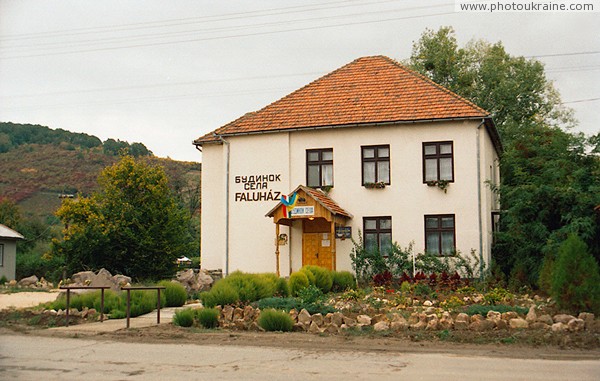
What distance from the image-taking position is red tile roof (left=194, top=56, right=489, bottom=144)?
26984 mm

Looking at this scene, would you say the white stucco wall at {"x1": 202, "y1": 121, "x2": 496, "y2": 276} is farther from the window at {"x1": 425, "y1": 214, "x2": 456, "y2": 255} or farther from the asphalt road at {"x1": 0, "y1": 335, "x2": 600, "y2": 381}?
the asphalt road at {"x1": 0, "y1": 335, "x2": 600, "y2": 381}

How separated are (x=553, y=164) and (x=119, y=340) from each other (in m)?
17.0

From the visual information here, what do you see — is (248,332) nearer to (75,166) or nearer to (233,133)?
(233,133)

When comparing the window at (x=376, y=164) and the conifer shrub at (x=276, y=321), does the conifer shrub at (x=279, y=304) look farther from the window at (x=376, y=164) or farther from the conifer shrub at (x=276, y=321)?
the window at (x=376, y=164)

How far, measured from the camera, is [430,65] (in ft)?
145

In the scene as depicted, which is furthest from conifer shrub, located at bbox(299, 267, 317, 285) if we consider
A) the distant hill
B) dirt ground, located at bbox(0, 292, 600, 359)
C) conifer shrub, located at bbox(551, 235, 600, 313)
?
the distant hill

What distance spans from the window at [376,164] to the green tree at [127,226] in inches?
444

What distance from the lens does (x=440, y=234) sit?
26453mm

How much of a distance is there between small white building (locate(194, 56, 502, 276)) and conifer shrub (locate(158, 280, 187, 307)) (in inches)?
252

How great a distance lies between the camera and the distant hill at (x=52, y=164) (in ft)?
260

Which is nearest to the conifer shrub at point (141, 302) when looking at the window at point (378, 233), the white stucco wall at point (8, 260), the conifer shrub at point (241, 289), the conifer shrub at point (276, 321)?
the conifer shrub at point (241, 289)

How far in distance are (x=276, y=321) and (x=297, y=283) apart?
4736 mm

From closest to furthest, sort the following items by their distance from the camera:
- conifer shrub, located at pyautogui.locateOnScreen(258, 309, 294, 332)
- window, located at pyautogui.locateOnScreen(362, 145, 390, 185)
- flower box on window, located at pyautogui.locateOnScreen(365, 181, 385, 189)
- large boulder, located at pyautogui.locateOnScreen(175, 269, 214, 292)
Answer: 1. conifer shrub, located at pyautogui.locateOnScreen(258, 309, 294, 332)
2. large boulder, located at pyautogui.locateOnScreen(175, 269, 214, 292)
3. flower box on window, located at pyautogui.locateOnScreen(365, 181, 385, 189)
4. window, located at pyautogui.locateOnScreen(362, 145, 390, 185)

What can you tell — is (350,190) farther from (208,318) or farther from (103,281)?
(208,318)
